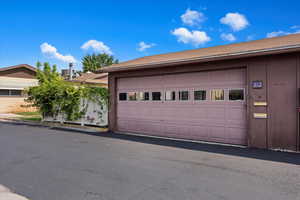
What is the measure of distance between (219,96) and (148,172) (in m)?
3.81

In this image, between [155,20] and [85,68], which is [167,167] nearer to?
[155,20]

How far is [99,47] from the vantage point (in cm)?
5562

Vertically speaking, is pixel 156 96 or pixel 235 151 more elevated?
pixel 156 96

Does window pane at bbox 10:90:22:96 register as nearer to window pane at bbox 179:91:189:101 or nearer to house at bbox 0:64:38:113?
house at bbox 0:64:38:113

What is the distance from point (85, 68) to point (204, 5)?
149 feet

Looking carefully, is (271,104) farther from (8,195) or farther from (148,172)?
(8,195)

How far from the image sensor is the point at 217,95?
22.0 ft

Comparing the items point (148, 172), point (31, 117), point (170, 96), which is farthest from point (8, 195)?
point (31, 117)

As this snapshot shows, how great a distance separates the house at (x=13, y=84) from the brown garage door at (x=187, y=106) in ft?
48.4

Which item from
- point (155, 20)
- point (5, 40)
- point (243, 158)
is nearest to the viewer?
point (243, 158)

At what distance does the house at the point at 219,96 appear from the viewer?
5.57 metres

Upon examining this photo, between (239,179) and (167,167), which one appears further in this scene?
(167,167)

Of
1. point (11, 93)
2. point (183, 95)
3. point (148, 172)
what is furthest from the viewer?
point (11, 93)

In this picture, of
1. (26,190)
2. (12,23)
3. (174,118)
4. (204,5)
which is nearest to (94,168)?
(26,190)
